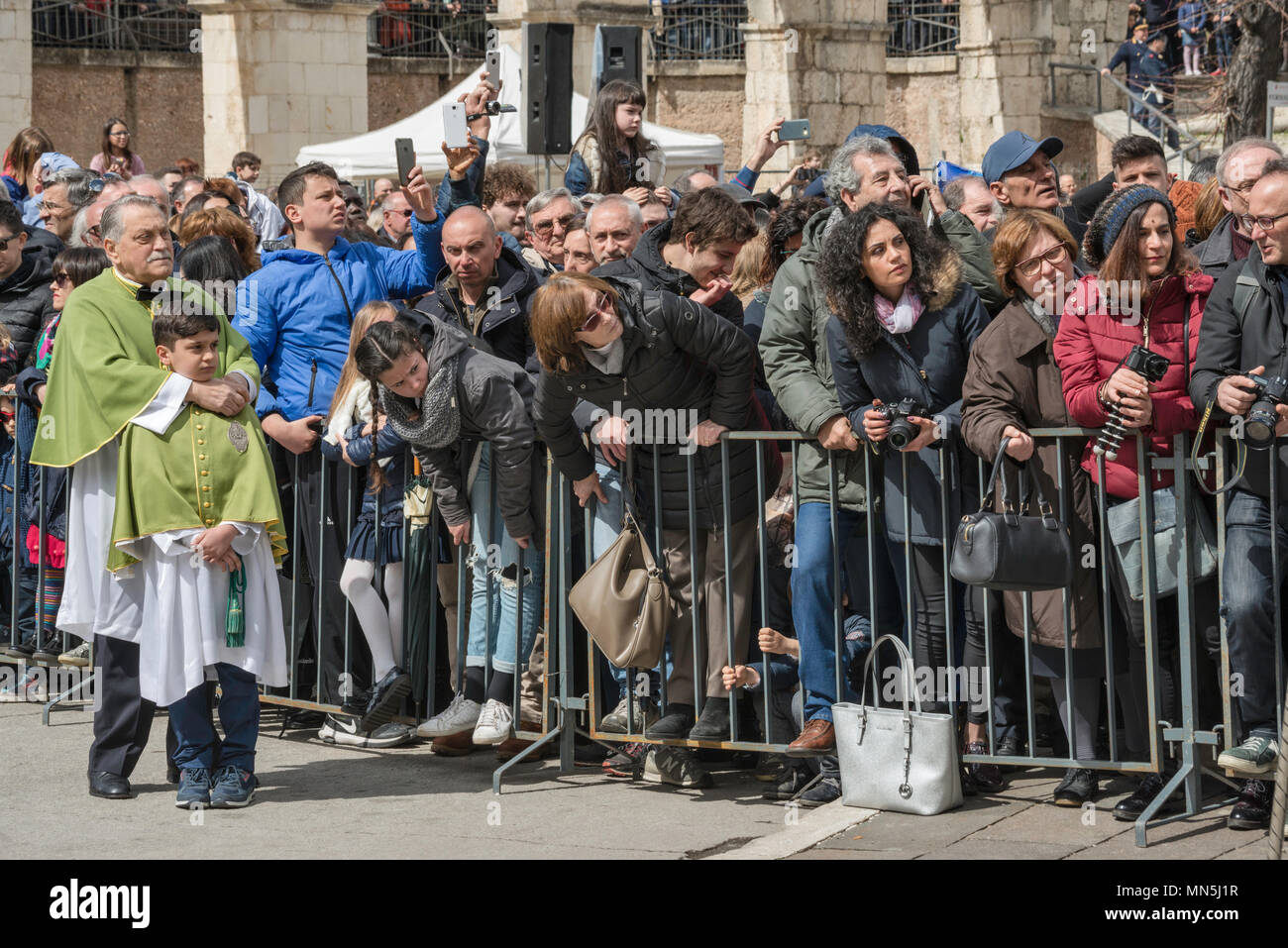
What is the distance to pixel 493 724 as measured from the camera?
7.27m

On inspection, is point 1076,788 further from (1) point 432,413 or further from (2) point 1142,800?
(1) point 432,413

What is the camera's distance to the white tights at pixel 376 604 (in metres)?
7.71

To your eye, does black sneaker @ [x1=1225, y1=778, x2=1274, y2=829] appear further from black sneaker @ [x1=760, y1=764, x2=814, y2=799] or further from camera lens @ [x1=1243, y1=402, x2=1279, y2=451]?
black sneaker @ [x1=760, y1=764, x2=814, y2=799]

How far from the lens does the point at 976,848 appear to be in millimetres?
5852

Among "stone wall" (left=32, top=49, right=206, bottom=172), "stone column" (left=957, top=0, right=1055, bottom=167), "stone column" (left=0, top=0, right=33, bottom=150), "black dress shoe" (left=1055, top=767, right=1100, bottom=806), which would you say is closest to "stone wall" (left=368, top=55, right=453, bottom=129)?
"stone wall" (left=32, top=49, right=206, bottom=172)

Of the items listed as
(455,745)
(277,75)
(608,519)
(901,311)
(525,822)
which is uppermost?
(277,75)

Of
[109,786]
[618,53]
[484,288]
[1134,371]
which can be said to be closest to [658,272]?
[484,288]

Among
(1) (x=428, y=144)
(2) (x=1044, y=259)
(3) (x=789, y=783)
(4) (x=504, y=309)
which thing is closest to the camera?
(2) (x=1044, y=259)

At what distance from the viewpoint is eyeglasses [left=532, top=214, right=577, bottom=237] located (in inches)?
361

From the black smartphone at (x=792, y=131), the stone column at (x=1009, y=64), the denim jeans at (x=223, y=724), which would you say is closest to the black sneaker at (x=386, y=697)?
the denim jeans at (x=223, y=724)

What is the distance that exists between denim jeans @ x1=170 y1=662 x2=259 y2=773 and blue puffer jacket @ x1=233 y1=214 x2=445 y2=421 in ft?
5.06

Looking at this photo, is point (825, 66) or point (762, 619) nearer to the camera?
point (762, 619)

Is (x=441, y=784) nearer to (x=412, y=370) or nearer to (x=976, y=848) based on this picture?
(x=412, y=370)

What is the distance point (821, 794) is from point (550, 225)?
3.66 metres
